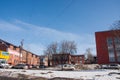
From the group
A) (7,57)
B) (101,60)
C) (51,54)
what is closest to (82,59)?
(51,54)

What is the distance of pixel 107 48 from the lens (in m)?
64.8

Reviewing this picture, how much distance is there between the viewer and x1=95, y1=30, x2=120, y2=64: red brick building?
6284cm

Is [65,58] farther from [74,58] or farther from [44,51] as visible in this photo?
[74,58]

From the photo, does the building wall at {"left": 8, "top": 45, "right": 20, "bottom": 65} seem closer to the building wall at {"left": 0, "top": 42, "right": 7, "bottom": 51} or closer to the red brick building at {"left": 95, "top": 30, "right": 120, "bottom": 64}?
the building wall at {"left": 0, "top": 42, "right": 7, "bottom": 51}

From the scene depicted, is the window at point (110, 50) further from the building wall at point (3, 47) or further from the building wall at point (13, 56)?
the building wall at point (3, 47)

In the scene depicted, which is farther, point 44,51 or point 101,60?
point 44,51

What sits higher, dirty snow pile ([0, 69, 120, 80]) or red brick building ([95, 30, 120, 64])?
red brick building ([95, 30, 120, 64])

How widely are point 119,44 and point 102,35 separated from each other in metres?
7.81

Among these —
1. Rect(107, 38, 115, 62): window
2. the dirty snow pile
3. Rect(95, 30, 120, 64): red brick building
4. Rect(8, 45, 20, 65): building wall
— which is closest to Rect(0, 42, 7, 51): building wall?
Rect(8, 45, 20, 65): building wall

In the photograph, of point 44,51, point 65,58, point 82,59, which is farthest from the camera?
point 82,59

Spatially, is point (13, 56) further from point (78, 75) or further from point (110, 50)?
point (78, 75)

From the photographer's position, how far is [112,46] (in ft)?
211

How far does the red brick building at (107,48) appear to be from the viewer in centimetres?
6284

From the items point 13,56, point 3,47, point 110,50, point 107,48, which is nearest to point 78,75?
point 110,50
